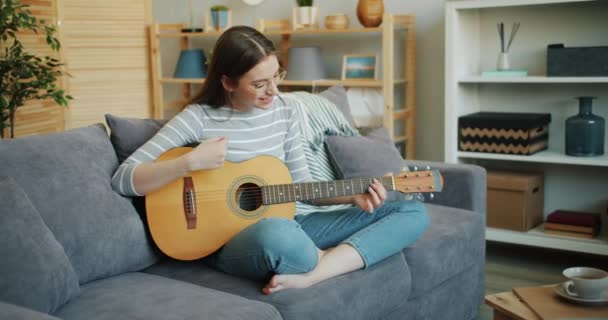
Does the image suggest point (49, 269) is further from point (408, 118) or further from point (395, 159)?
point (408, 118)

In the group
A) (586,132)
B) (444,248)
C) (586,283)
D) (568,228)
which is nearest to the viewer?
(586,283)

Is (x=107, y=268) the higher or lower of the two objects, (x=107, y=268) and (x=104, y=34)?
the lower

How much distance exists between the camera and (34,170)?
70.4 inches

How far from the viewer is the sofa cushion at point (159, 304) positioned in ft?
5.15

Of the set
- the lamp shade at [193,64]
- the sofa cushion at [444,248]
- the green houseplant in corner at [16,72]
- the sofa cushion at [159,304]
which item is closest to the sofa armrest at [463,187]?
the sofa cushion at [444,248]

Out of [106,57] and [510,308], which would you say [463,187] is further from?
[106,57]

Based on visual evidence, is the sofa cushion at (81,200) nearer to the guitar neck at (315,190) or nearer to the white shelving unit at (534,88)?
the guitar neck at (315,190)

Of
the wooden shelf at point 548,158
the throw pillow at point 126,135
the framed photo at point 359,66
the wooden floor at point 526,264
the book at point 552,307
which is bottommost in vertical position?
the wooden floor at point 526,264

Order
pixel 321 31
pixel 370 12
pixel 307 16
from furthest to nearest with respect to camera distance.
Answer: pixel 307 16 → pixel 321 31 → pixel 370 12

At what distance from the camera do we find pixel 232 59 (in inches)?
81.9

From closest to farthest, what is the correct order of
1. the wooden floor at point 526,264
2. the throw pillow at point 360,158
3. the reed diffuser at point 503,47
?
the throw pillow at point 360,158 → the wooden floor at point 526,264 → the reed diffuser at point 503,47

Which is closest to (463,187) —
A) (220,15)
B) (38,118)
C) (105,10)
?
(220,15)

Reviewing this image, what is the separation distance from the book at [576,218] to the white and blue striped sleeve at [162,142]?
2.00 metres

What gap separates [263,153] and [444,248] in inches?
26.5
